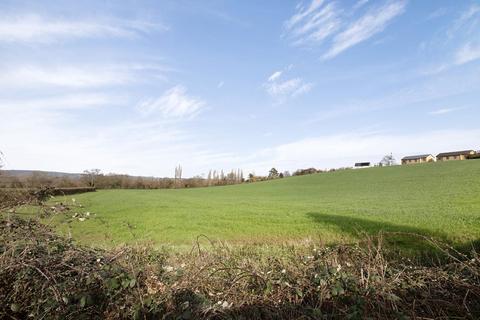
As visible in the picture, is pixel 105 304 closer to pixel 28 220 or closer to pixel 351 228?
pixel 28 220

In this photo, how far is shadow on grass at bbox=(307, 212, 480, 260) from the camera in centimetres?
1005

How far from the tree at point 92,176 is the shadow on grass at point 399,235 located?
197 ft

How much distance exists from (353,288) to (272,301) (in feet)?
2.40

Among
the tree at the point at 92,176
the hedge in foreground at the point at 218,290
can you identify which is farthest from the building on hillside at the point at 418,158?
the hedge in foreground at the point at 218,290

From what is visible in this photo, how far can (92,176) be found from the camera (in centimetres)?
7231

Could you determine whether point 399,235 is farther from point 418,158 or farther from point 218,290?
point 418,158

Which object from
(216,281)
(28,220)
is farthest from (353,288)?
(28,220)

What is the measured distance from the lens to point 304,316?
2707 mm

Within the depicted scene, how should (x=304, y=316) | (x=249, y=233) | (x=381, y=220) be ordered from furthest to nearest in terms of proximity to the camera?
1. (x=381, y=220)
2. (x=249, y=233)
3. (x=304, y=316)

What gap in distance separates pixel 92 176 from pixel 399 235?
69905 millimetres

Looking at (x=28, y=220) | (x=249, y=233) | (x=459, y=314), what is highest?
Answer: (x=28, y=220)

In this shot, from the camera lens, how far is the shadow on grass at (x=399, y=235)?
10.0m

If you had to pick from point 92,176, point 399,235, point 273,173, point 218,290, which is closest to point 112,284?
point 218,290

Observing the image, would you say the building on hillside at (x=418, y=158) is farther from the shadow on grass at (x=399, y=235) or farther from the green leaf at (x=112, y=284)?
the green leaf at (x=112, y=284)
